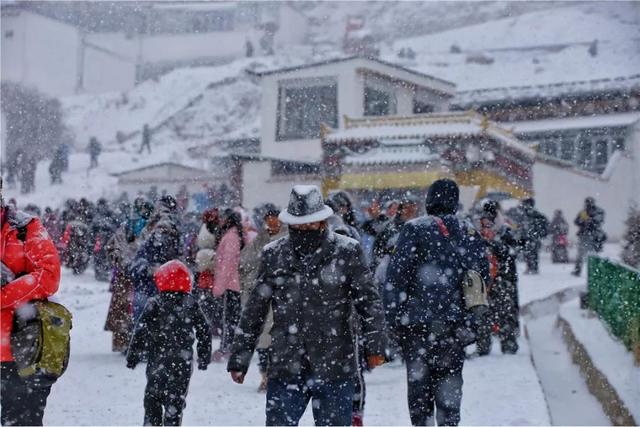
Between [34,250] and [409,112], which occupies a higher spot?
[409,112]

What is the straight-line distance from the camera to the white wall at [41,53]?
50.6 metres

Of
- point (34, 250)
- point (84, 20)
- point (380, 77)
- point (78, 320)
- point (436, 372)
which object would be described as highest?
point (84, 20)

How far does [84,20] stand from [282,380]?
61.2 m

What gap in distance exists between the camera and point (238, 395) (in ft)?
24.1

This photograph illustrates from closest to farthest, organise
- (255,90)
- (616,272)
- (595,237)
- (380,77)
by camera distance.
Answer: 1. (616,272)
2. (595,237)
3. (380,77)
4. (255,90)

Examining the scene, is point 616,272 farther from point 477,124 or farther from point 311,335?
point 477,124

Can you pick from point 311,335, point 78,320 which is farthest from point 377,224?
point 78,320

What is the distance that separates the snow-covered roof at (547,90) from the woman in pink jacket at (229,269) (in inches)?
1048

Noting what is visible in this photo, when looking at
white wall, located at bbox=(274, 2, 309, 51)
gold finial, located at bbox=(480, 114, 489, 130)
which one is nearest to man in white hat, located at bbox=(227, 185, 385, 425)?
gold finial, located at bbox=(480, 114, 489, 130)

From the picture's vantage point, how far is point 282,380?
3.99 metres

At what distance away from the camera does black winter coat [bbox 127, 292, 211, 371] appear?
539 cm

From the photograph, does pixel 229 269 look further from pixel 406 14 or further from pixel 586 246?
pixel 406 14

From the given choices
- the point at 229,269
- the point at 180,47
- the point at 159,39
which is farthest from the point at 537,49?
the point at 229,269

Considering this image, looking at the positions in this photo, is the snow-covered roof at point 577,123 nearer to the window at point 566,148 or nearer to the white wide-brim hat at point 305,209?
the window at point 566,148
